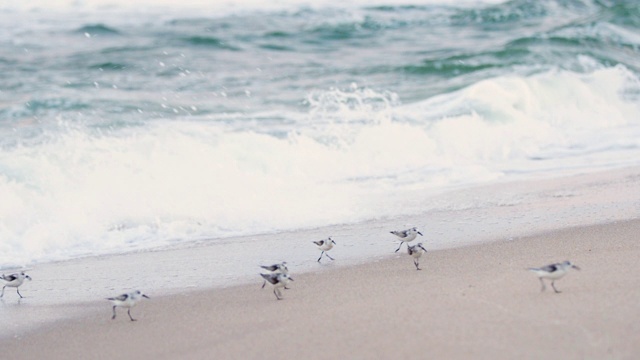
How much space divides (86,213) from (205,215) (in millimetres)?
1278

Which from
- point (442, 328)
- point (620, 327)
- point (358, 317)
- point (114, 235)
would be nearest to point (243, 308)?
point (358, 317)

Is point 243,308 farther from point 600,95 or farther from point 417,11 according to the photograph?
point 417,11

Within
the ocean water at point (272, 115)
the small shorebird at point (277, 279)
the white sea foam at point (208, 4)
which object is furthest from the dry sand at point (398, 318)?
the white sea foam at point (208, 4)

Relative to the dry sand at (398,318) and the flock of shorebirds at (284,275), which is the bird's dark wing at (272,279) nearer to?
the flock of shorebirds at (284,275)

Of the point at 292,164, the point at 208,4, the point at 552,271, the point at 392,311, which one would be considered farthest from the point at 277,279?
the point at 208,4

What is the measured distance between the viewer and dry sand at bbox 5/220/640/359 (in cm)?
527

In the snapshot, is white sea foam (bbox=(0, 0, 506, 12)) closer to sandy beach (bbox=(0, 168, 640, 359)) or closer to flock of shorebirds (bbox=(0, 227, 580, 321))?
sandy beach (bbox=(0, 168, 640, 359))

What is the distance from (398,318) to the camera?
19.1 feet

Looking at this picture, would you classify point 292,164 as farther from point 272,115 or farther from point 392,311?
point 392,311

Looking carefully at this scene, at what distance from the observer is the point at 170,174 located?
1150 cm

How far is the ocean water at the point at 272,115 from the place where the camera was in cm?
1018

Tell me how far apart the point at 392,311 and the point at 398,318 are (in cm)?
18

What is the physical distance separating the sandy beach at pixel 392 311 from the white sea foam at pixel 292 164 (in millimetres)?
1435

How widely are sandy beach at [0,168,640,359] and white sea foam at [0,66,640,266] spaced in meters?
1.43
